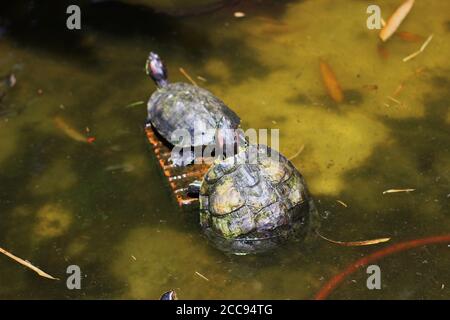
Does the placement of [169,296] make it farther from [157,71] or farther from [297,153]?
[157,71]

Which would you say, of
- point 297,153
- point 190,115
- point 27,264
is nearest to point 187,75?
point 190,115

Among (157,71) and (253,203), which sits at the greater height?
(157,71)

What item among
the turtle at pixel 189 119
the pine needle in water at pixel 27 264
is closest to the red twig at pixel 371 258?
the turtle at pixel 189 119

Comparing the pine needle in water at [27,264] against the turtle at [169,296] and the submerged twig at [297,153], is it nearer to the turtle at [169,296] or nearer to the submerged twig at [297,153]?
the turtle at [169,296]

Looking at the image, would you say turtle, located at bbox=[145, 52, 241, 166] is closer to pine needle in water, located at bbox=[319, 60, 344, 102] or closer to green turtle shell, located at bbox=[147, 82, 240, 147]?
green turtle shell, located at bbox=[147, 82, 240, 147]

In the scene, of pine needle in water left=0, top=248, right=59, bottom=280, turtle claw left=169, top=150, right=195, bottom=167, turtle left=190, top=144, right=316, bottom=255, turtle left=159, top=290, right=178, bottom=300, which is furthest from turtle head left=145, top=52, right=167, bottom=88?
turtle left=159, top=290, right=178, bottom=300

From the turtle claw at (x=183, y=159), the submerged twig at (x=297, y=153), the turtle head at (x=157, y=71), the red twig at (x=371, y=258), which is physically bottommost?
the red twig at (x=371, y=258)
